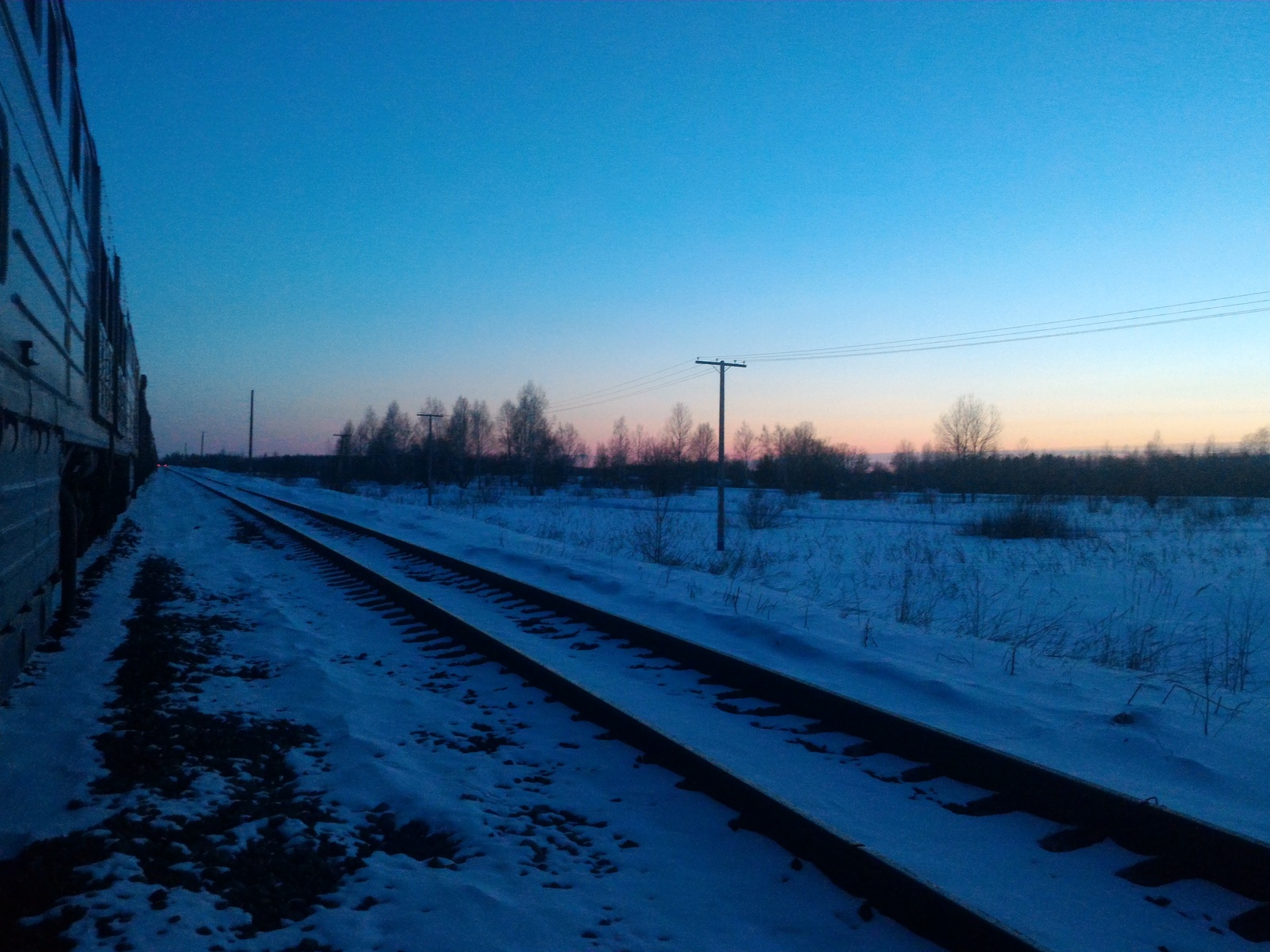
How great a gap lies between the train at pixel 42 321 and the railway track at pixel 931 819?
317 centimetres

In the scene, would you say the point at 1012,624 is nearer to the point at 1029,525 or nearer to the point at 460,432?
the point at 1029,525

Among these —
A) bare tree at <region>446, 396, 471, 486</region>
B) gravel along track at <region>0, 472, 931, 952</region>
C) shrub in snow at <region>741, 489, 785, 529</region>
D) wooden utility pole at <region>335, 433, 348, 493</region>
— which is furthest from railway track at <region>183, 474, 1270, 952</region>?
bare tree at <region>446, 396, 471, 486</region>

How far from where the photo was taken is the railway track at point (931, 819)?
290 cm

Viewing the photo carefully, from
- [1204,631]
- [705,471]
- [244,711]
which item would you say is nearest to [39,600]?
[244,711]

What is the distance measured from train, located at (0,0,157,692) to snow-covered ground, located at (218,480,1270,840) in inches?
206

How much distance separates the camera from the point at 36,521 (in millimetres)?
4617

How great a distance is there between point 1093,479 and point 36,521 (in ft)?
195

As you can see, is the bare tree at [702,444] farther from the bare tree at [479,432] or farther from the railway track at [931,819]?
the railway track at [931,819]

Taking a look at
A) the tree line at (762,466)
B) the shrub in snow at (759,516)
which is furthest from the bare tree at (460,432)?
the shrub in snow at (759,516)

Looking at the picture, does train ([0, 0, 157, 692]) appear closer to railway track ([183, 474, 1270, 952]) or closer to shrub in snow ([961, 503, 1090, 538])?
railway track ([183, 474, 1270, 952])

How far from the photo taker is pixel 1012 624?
11523 mm

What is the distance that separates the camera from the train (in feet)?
12.0

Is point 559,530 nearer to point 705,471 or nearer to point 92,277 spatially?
point 92,277

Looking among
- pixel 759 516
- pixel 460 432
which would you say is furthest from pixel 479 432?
pixel 759 516
